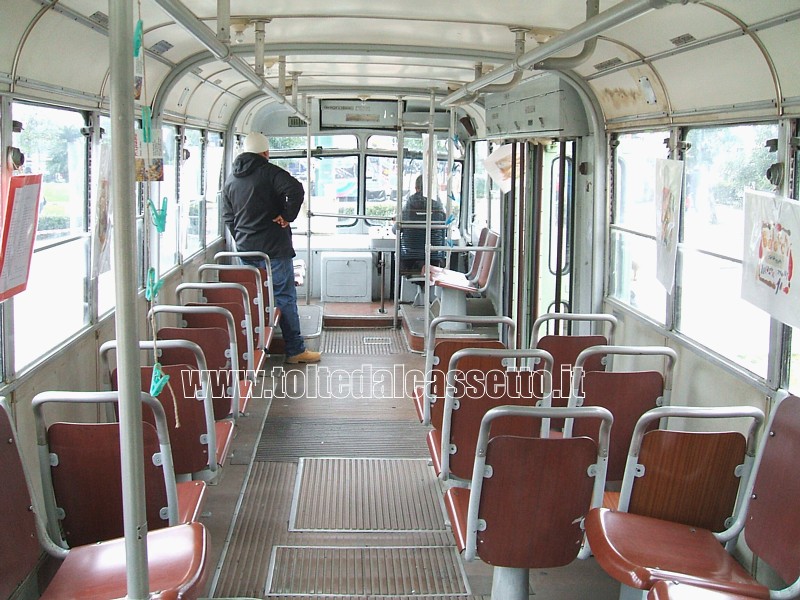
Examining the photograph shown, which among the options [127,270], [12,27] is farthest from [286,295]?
[127,270]

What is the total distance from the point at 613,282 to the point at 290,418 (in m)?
2.45

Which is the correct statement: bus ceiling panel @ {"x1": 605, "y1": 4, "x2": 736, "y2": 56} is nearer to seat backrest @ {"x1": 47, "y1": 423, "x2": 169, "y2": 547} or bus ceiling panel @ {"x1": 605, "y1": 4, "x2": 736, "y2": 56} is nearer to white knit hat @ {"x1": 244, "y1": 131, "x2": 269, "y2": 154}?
seat backrest @ {"x1": 47, "y1": 423, "x2": 169, "y2": 547}

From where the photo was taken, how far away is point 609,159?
5648mm

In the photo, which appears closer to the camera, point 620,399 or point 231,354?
point 620,399

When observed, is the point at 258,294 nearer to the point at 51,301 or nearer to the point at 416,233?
the point at 51,301

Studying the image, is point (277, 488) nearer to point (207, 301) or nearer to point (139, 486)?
point (207, 301)

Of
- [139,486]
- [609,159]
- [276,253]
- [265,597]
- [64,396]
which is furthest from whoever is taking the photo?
[276,253]

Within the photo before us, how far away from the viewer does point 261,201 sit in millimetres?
6852

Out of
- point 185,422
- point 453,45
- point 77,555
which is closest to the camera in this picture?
point 77,555

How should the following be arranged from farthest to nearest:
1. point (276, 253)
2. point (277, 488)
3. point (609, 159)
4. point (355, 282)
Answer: point (355, 282)
point (276, 253)
point (609, 159)
point (277, 488)

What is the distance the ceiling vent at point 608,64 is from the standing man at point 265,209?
272 cm

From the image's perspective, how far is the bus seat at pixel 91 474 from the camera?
2723 millimetres

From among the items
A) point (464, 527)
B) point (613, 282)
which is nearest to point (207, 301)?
point (613, 282)

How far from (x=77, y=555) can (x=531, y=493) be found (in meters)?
1.45
